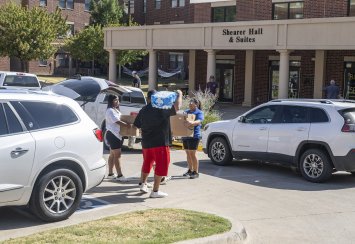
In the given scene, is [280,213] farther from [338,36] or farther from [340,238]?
[338,36]

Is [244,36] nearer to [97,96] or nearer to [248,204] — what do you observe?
[97,96]

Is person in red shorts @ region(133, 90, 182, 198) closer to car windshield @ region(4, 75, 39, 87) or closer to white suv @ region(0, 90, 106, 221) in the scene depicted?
white suv @ region(0, 90, 106, 221)

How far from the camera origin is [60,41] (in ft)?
186

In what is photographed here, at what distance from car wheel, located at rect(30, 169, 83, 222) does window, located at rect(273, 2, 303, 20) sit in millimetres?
23547

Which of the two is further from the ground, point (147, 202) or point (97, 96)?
point (97, 96)

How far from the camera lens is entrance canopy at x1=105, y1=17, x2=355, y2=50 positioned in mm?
23547

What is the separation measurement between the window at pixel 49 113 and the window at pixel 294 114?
5.50m

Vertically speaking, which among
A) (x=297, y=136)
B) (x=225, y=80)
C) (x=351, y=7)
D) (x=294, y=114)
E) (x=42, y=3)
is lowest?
(x=297, y=136)

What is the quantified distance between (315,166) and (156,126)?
13.1 ft

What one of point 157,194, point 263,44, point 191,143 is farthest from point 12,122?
point 263,44

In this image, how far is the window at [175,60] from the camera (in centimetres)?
5931

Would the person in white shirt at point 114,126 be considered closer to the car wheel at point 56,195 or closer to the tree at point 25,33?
the car wheel at point 56,195

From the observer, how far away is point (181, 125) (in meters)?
11.3

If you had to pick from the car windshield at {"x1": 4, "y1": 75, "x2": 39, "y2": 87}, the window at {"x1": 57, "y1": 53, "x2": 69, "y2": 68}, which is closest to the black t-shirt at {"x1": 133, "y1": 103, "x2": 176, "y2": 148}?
the car windshield at {"x1": 4, "y1": 75, "x2": 39, "y2": 87}
